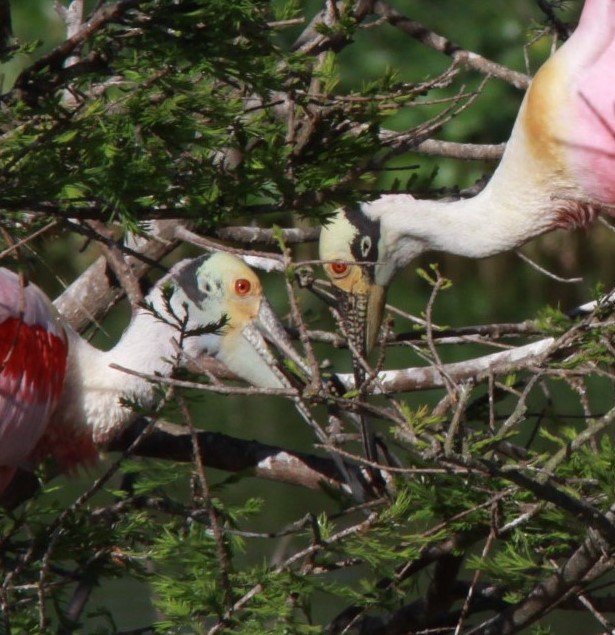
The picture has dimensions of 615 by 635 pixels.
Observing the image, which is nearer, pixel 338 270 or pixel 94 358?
pixel 94 358

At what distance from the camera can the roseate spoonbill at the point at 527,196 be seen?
4090 mm

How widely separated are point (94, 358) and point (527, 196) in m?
1.46

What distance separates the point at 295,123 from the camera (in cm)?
289

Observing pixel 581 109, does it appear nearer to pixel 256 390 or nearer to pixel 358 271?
pixel 358 271

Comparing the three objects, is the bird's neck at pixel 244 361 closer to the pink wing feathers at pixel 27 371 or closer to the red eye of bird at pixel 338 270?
the red eye of bird at pixel 338 270

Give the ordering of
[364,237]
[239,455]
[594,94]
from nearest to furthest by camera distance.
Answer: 1. [239,455]
2. [594,94]
3. [364,237]

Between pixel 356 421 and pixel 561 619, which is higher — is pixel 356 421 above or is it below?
above

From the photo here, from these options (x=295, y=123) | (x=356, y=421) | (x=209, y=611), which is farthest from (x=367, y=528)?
(x=356, y=421)

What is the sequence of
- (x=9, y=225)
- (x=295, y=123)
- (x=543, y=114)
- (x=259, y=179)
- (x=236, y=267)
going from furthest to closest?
(x=236, y=267)
(x=543, y=114)
(x=295, y=123)
(x=9, y=225)
(x=259, y=179)

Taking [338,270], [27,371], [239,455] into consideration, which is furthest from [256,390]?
[338,270]

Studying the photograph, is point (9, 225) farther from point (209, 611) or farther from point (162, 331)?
point (162, 331)

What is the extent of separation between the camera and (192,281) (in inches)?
176

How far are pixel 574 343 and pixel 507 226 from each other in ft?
5.90

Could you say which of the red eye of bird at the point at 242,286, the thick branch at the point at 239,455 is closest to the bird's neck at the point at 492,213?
the red eye of bird at the point at 242,286
